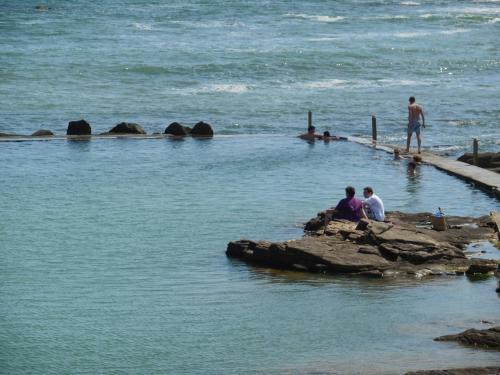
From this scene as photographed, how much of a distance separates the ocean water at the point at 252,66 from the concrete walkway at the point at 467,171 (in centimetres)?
392

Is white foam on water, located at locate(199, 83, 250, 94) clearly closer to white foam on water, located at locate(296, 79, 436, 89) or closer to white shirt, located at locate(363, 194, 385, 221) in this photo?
white foam on water, located at locate(296, 79, 436, 89)

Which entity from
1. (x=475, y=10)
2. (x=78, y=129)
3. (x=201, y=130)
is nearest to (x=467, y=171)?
(x=201, y=130)

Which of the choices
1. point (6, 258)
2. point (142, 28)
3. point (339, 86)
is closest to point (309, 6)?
point (142, 28)

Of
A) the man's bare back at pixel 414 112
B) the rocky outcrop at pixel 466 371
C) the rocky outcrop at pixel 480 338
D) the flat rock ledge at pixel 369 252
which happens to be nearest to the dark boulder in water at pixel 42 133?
the man's bare back at pixel 414 112

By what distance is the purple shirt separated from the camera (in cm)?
2775

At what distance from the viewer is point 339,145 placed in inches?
1735

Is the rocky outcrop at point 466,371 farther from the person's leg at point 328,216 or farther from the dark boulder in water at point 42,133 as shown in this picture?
the dark boulder in water at point 42,133

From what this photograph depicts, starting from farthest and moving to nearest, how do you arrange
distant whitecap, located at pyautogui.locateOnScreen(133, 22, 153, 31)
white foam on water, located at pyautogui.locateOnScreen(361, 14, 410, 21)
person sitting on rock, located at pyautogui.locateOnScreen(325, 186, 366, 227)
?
white foam on water, located at pyautogui.locateOnScreen(361, 14, 410, 21), distant whitecap, located at pyautogui.locateOnScreen(133, 22, 153, 31), person sitting on rock, located at pyautogui.locateOnScreen(325, 186, 366, 227)

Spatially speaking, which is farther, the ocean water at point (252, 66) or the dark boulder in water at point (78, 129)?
the ocean water at point (252, 66)

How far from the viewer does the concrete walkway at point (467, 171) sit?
33625mm

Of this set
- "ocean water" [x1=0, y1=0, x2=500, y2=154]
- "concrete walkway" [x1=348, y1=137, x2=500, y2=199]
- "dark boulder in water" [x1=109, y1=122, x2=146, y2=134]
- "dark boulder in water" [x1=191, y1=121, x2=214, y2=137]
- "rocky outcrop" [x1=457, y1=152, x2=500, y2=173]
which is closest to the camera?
"concrete walkway" [x1=348, y1=137, x2=500, y2=199]

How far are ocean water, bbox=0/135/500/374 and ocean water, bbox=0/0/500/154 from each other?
10.9 metres

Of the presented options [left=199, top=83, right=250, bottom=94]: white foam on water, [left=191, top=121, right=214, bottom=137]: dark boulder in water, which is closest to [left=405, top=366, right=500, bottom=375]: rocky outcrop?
[left=191, top=121, right=214, bottom=137]: dark boulder in water

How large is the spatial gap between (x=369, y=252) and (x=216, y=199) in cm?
898
